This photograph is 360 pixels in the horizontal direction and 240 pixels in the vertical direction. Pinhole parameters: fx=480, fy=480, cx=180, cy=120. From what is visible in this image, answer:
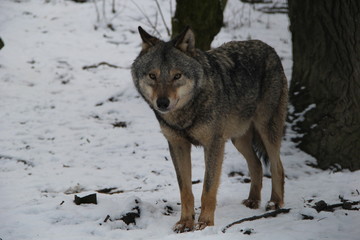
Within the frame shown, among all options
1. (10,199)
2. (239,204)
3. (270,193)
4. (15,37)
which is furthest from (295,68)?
(15,37)

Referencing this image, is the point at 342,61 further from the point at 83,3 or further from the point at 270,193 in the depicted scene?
the point at 83,3

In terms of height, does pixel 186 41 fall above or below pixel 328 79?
above

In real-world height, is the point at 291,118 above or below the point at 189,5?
below

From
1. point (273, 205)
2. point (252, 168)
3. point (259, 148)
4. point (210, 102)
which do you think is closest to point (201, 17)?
point (259, 148)

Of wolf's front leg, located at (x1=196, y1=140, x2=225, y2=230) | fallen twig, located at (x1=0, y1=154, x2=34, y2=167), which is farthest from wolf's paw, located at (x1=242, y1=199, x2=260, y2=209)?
fallen twig, located at (x1=0, y1=154, x2=34, y2=167)

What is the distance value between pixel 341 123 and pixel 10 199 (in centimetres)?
411

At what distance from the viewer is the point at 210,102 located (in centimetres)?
461

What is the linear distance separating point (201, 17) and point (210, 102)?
3.70m

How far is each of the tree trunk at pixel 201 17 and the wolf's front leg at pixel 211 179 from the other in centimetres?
372

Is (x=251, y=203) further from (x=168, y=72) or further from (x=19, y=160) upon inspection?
(x=19, y=160)

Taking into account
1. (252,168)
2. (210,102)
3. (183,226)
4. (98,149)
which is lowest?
Answer: (98,149)

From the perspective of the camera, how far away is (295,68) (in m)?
7.00

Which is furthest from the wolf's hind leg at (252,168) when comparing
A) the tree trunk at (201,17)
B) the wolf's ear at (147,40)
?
the tree trunk at (201,17)

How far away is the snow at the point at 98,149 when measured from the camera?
4.36m
